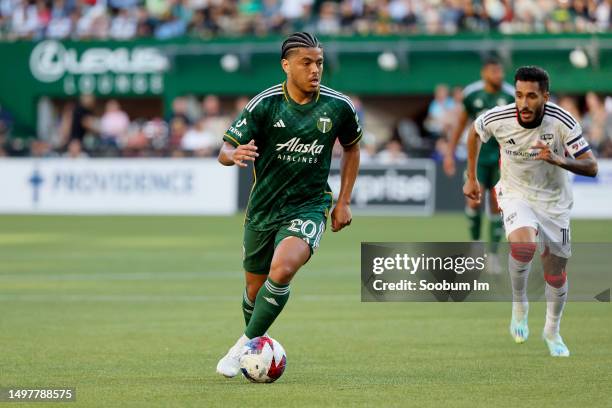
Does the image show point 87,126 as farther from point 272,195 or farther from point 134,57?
point 272,195

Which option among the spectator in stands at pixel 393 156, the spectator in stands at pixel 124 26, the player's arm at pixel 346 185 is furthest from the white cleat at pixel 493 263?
the spectator in stands at pixel 124 26

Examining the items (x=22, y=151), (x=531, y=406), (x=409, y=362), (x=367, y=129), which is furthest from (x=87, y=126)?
(x=531, y=406)

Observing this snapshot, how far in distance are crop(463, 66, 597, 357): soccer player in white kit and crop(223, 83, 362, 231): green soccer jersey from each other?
5.78 ft

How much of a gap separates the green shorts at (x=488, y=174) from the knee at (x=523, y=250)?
567 centimetres

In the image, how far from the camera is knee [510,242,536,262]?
34.4 ft

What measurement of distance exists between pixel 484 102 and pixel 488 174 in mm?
869

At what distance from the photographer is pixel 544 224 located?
10.7m

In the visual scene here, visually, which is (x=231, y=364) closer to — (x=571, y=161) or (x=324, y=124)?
(x=324, y=124)

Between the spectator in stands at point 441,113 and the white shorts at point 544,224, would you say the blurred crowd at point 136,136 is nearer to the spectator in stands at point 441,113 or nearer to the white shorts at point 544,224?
the spectator in stands at point 441,113

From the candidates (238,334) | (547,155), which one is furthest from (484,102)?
(547,155)

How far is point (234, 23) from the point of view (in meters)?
36.7

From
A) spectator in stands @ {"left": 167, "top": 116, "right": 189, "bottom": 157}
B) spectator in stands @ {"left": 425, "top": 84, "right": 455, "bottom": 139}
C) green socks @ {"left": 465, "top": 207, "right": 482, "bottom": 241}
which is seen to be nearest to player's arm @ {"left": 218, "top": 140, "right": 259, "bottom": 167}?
green socks @ {"left": 465, "top": 207, "right": 482, "bottom": 241}

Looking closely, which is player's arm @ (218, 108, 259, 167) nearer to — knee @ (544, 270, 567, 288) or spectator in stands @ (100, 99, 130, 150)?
knee @ (544, 270, 567, 288)

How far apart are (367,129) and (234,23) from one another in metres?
4.64
